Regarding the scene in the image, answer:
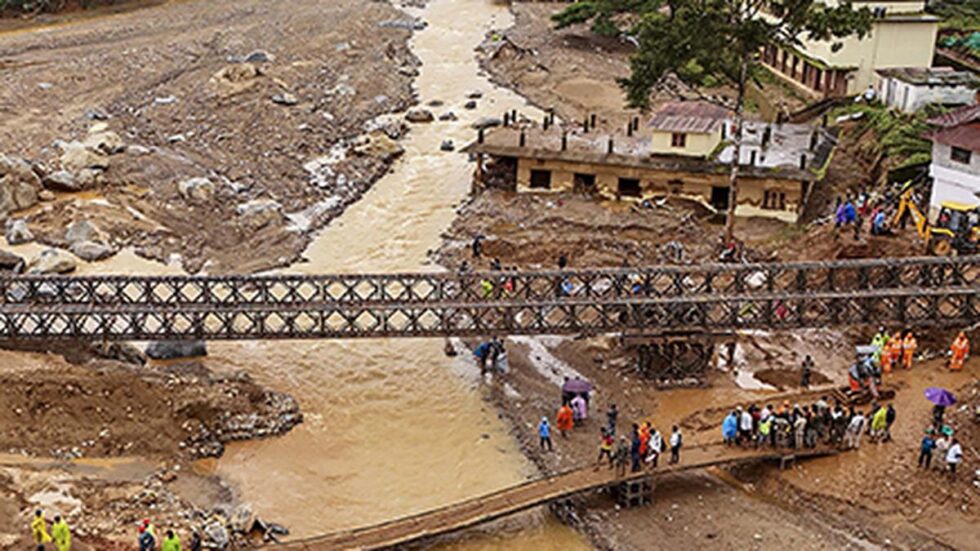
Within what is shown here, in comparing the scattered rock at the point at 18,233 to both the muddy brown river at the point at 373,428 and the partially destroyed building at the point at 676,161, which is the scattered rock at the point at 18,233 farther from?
the partially destroyed building at the point at 676,161

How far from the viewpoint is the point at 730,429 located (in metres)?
28.1

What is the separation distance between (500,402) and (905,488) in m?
12.3

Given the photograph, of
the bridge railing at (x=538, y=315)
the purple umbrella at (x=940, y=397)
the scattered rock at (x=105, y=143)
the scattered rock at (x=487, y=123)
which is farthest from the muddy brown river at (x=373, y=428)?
the scattered rock at (x=487, y=123)

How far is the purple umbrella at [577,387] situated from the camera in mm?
31375

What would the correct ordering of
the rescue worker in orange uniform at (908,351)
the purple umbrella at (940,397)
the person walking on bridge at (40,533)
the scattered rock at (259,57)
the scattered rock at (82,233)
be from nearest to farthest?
1. the person walking on bridge at (40,533)
2. the purple umbrella at (940,397)
3. the rescue worker in orange uniform at (908,351)
4. the scattered rock at (82,233)
5. the scattered rock at (259,57)

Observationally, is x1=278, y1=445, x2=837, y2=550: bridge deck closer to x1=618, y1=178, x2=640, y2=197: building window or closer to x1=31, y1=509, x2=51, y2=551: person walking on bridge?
x1=31, y1=509, x2=51, y2=551: person walking on bridge

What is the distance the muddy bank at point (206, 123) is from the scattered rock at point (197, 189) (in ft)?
0.28

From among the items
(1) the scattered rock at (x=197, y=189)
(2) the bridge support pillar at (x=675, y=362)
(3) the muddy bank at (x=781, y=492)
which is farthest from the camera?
(1) the scattered rock at (x=197, y=189)

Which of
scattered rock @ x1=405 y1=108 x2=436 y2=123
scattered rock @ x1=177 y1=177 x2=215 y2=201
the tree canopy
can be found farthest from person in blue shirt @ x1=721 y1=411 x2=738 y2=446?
scattered rock @ x1=405 y1=108 x2=436 y2=123

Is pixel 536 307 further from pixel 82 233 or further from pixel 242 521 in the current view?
pixel 82 233

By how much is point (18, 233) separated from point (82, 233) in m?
2.60

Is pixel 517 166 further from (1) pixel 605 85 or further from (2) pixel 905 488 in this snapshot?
(2) pixel 905 488

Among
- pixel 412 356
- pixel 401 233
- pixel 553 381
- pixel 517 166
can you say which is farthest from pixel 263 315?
pixel 517 166

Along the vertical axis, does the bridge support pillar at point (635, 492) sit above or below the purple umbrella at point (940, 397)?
below
